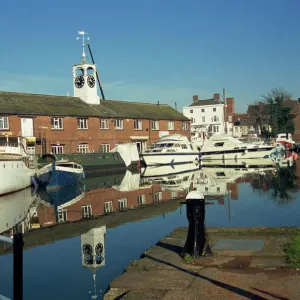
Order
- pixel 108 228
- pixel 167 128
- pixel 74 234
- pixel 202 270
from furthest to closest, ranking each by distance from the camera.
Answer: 1. pixel 167 128
2. pixel 108 228
3. pixel 74 234
4. pixel 202 270

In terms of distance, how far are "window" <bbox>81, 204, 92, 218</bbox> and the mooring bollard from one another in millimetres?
10739

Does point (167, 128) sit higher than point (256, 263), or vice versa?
point (167, 128)

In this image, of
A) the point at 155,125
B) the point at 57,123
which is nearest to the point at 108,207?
the point at 57,123

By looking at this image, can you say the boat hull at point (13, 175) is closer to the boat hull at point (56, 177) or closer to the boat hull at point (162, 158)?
the boat hull at point (56, 177)

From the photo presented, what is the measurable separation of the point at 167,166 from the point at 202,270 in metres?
42.2

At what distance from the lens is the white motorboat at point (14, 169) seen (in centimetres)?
2658

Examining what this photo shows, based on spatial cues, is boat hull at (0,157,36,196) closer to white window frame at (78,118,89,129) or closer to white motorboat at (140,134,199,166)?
white window frame at (78,118,89,129)

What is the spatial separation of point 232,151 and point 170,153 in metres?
12.6

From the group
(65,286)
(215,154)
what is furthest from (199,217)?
(215,154)

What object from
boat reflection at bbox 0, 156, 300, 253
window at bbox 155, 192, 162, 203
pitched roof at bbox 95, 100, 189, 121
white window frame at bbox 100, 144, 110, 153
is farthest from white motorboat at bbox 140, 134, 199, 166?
window at bbox 155, 192, 162, 203

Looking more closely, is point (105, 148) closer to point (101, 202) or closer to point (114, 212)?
point (101, 202)

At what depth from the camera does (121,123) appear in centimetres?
5641

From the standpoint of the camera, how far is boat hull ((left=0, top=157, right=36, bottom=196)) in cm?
2653

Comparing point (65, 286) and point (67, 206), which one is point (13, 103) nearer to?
point (67, 206)
